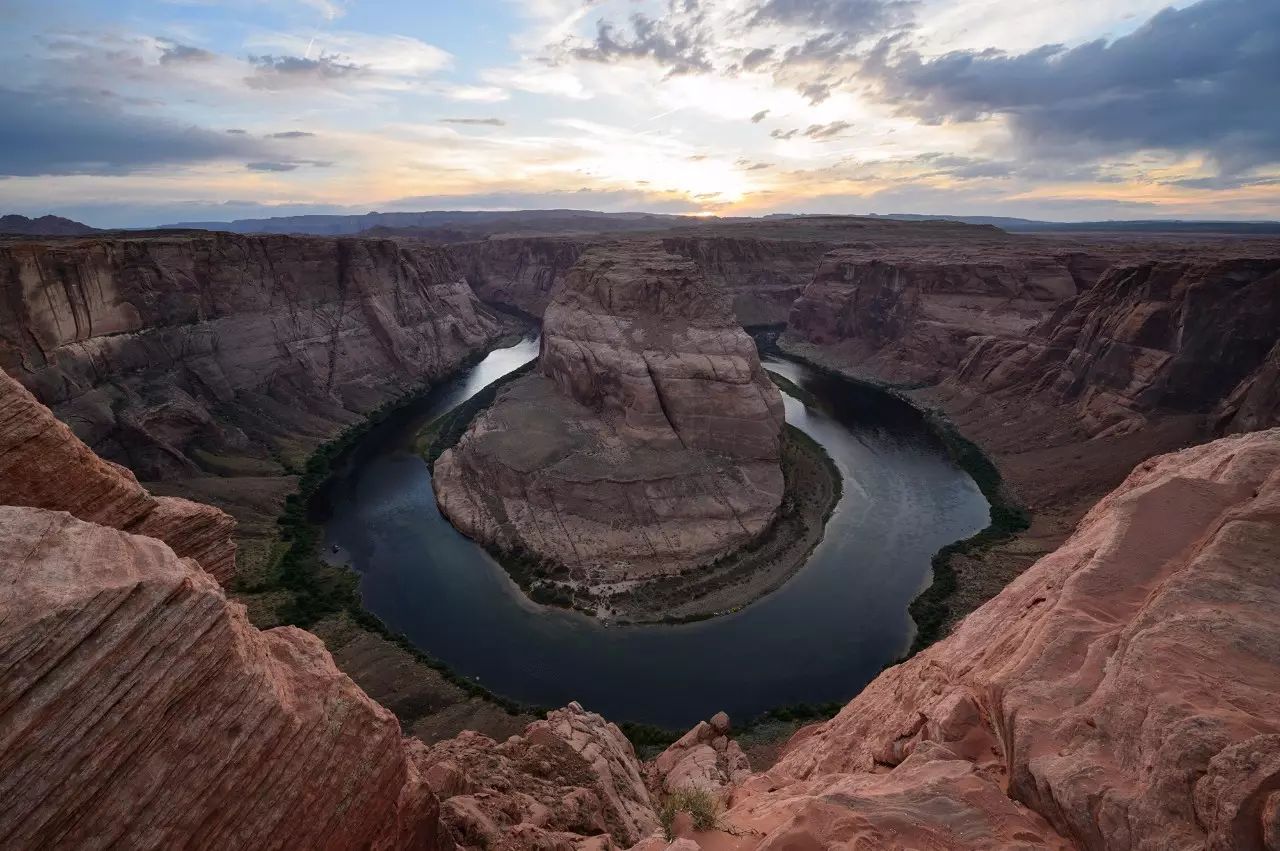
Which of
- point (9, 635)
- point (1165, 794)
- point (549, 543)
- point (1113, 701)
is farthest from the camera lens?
point (549, 543)

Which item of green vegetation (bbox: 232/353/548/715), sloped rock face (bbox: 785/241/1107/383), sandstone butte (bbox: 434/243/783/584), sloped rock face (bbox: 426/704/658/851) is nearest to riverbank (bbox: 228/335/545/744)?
green vegetation (bbox: 232/353/548/715)

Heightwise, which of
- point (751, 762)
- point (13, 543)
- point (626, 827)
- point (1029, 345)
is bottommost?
point (751, 762)

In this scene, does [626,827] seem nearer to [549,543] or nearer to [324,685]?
[324,685]

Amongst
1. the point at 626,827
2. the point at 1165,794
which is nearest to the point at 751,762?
the point at 626,827

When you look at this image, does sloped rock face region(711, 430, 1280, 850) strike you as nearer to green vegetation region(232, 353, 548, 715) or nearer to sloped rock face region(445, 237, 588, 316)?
green vegetation region(232, 353, 548, 715)

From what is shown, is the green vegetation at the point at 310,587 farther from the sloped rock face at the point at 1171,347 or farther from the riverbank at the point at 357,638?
the sloped rock face at the point at 1171,347

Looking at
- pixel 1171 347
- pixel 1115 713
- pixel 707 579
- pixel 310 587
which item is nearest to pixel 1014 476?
pixel 1171 347
